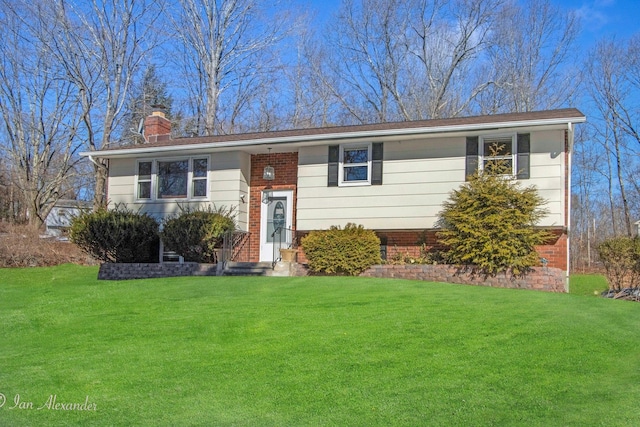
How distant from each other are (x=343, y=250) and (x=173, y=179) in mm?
6123

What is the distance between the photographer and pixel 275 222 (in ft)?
54.2

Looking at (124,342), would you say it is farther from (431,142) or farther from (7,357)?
(431,142)

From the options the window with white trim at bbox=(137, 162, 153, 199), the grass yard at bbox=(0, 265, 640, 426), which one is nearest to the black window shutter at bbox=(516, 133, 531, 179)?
the grass yard at bbox=(0, 265, 640, 426)

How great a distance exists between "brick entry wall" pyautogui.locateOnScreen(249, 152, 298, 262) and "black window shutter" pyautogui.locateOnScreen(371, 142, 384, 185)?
239 cm

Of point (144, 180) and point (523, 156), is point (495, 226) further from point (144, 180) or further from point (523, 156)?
point (144, 180)

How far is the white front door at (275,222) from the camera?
1630cm

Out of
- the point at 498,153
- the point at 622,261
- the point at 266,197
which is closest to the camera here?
the point at 622,261

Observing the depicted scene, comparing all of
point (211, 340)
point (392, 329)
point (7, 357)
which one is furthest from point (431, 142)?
point (7, 357)

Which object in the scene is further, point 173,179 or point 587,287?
point 173,179

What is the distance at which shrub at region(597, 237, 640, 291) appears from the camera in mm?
12680

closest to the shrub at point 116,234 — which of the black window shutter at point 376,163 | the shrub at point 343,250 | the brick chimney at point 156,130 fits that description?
the brick chimney at point 156,130

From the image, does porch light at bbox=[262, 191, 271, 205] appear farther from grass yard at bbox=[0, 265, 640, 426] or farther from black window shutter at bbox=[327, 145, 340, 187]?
grass yard at bbox=[0, 265, 640, 426]

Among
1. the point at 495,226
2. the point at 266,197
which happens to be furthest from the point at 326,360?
the point at 266,197

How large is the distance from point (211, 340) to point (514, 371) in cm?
340
